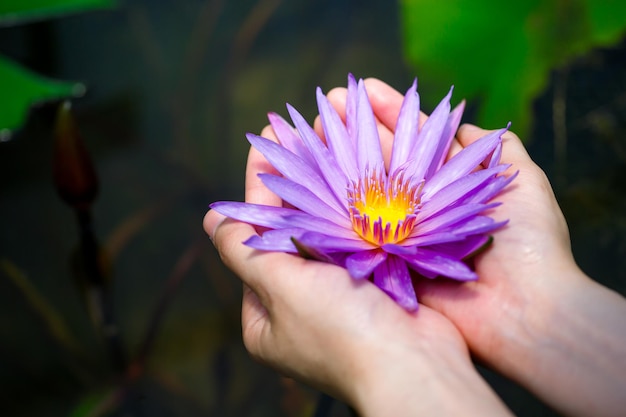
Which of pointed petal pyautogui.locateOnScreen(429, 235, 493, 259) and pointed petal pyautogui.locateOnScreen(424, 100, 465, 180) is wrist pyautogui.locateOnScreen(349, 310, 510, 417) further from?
pointed petal pyautogui.locateOnScreen(424, 100, 465, 180)

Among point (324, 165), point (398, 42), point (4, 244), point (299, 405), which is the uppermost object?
point (398, 42)

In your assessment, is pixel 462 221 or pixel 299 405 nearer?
pixel 462 221

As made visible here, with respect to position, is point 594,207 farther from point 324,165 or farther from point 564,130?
point 324,165

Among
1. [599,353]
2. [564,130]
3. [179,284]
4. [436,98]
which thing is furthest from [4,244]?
[564,130]

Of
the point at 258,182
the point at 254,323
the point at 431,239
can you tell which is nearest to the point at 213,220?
the point at 258,182

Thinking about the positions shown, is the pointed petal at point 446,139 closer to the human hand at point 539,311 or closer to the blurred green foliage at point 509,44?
the human hand at point 539,311

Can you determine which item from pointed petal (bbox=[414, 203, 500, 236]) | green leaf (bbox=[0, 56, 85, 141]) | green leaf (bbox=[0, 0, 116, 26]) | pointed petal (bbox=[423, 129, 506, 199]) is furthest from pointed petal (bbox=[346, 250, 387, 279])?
green leaf (bbox=[0, 0, 116, 26])

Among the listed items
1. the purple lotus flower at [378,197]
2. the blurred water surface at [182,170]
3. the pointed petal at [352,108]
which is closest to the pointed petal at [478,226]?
the purple lotus flower at [378,197]
